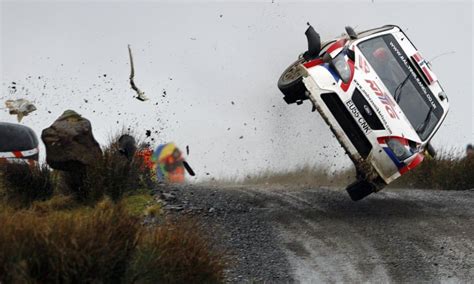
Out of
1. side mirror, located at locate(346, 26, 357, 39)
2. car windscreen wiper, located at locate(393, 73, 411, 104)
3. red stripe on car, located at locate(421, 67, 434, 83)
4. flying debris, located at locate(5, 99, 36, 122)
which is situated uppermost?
flying debris, located at locate(5, 99, 36, 122)

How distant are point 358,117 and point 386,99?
58 centimetres

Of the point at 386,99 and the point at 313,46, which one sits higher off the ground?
the point at 313,46

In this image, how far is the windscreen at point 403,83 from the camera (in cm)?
1247

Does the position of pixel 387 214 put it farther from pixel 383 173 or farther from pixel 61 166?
pixel 61 166

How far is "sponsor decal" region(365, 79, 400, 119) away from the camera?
1204cm

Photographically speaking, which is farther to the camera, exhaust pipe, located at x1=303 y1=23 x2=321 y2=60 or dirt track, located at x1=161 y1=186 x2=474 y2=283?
exhaust pipe, located at x1=303 y1=23 x2=321 y2=60

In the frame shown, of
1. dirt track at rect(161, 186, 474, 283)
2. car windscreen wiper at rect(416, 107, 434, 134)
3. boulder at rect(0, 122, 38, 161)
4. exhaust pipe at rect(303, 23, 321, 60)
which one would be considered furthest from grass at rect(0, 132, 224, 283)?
boulder at rect(0, 122, 38, 161)

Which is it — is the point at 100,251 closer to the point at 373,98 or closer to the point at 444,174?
the point at 373,98

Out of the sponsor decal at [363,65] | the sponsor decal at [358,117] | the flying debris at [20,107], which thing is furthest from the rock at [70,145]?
the sponsor decal at [363,65]

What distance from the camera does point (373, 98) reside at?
1202 centimetres

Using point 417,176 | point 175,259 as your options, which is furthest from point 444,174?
point 175,259

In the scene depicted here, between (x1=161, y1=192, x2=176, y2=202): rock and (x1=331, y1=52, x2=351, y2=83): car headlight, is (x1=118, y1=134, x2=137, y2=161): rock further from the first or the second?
(x1=331, y1=52, x2=351, y2=83): car headlight

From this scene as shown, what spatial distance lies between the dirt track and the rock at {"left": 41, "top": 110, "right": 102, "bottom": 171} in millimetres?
1253

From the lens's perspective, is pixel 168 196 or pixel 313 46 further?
pixel 313 46
